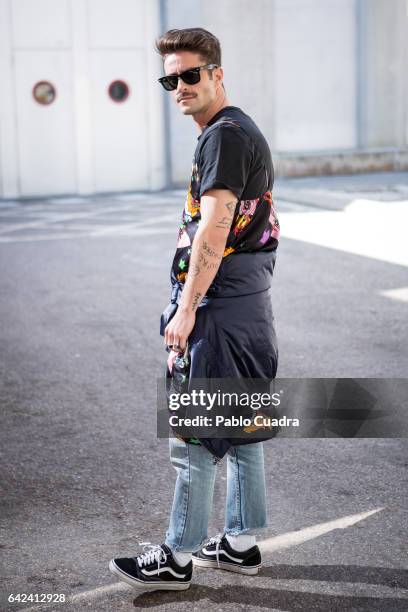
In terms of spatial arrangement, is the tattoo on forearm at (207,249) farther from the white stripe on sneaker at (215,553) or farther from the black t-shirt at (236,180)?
the white stripe on sneaker at (215,553)

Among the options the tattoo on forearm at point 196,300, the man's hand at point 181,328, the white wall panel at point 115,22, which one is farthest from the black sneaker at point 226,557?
the white wall panel at point 115,22

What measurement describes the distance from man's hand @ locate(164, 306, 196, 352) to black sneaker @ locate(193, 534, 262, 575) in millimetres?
838

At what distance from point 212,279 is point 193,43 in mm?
766

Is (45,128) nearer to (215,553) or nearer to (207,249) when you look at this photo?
(215,553)

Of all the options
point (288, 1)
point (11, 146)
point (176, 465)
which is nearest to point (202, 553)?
point (176, 465)

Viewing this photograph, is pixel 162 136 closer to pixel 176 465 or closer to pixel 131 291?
pixel 131 291

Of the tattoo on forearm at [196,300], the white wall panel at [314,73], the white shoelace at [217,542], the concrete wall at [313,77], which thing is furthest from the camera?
the white wall panel at [314,73]

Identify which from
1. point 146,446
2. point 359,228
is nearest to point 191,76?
point 146,446

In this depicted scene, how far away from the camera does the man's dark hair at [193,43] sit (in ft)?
9.81

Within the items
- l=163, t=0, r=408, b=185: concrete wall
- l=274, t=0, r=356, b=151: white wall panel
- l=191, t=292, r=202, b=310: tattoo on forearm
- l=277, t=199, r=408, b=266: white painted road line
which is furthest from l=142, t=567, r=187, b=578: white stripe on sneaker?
l=274, t=0, r=356, b=151: white wall panel

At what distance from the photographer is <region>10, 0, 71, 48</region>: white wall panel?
17.4m

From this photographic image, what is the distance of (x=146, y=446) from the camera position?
470cm

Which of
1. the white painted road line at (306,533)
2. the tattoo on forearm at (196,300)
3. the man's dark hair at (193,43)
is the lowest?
the white painted road line at (306,533)

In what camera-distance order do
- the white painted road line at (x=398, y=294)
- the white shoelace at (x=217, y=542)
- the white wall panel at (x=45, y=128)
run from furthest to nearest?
the white wall panel at (x=45, y=128), the white painted road line at (x=398, y=294), the white shoelace at (x=217, y=542)
